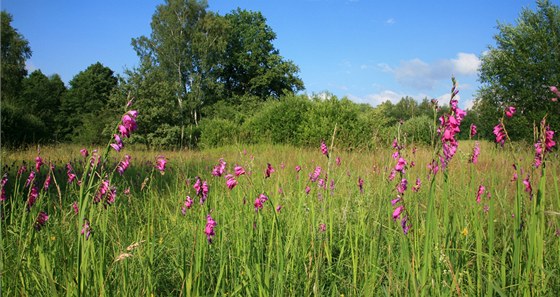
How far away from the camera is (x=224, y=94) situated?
39.1 meters

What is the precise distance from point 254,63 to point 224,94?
4395 millimetres

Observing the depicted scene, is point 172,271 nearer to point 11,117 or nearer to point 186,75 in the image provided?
point 11,117

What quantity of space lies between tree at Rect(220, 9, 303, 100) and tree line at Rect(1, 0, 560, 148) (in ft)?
0.35

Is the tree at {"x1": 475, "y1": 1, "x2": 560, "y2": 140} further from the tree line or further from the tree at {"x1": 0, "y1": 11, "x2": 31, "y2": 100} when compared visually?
the tree at {"x1": 0, "y1": 11, "x2": 31, "y2": 100}

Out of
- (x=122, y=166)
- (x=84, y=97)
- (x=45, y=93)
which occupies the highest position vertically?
(x=45, y=93)

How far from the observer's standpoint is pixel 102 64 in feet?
132

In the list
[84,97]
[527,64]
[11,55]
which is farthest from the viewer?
[84,97]

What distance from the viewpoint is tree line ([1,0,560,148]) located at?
15.1m

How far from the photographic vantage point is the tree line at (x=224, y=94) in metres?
15.1

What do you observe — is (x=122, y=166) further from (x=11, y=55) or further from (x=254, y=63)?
(x=254, y=63)

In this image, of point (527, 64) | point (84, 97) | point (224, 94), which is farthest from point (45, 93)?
point (527, 64)

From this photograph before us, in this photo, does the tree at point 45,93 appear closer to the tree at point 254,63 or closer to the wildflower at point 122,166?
the tree at point 254,63

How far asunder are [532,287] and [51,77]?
151ft

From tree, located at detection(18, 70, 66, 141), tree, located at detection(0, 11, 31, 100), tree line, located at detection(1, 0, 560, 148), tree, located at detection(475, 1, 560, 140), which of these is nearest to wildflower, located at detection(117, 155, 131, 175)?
tree line, located at detection(1, 0, 560, 148)
